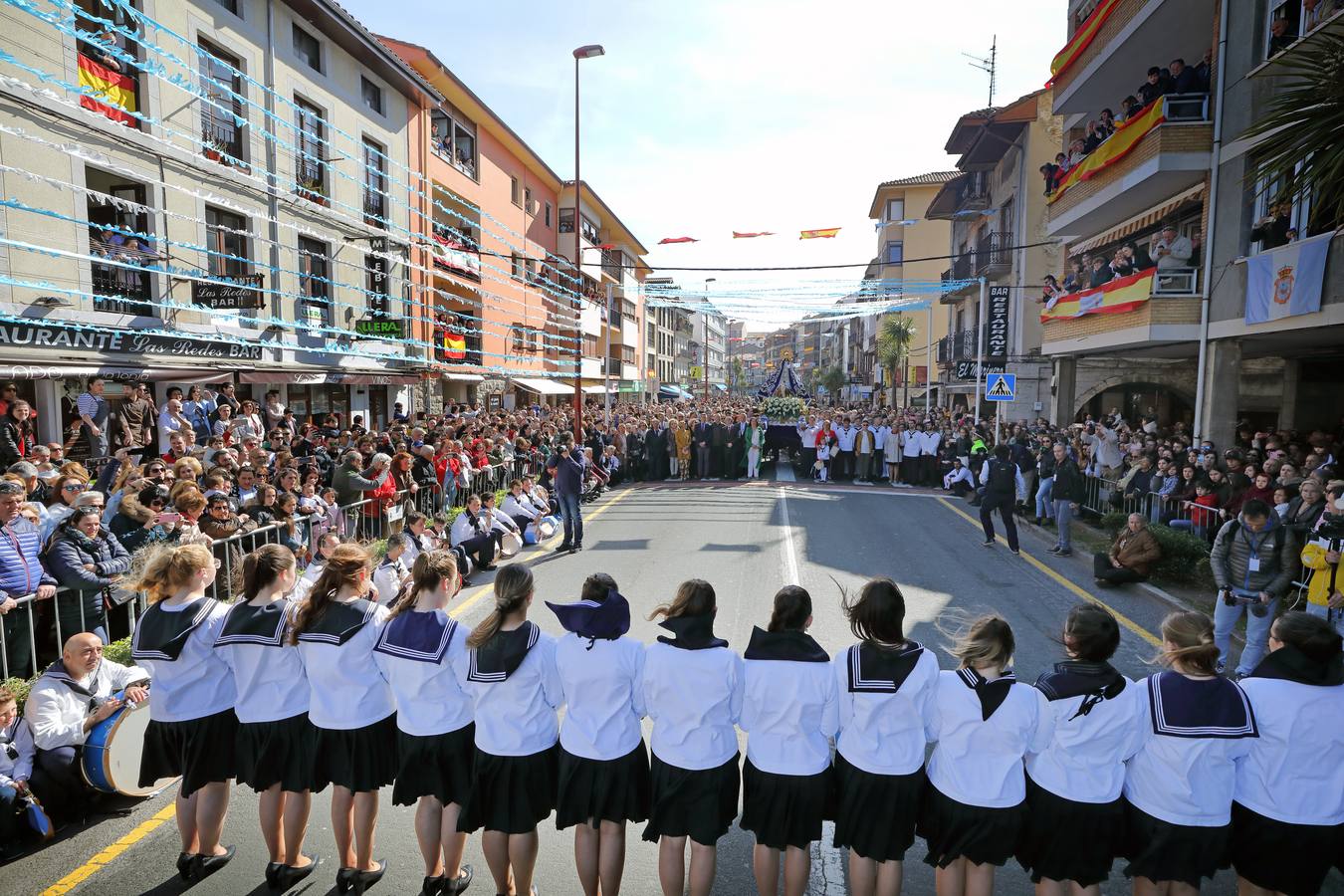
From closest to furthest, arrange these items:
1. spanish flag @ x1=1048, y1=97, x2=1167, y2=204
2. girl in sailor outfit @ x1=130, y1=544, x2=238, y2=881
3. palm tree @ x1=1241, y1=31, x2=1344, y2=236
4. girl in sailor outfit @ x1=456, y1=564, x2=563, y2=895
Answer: girl in sailor outfit @ x1=456, y1=564, x2=563, y2=895
girl in sailor outfit @ x1=130, y1=544, x2=238, y2=881
palm tree @ x1=1241, y1=31, x2=1344, y2=236
spanish flag @ x1=1048, y1=97, x2=1167, y2=204

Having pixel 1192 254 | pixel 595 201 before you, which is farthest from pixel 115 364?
pixel 595 201

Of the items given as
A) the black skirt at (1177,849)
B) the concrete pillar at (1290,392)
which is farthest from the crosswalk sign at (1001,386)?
the black skirt at (1177,849)

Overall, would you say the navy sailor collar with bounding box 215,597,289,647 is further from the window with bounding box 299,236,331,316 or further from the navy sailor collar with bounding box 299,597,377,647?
the window with bounding box 299,236,331,316

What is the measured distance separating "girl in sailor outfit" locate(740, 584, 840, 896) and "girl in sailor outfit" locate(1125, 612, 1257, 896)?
51.2 inches

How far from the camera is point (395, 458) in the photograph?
1115 centimetres

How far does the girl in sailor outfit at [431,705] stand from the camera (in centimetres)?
353

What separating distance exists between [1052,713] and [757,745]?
1.24 metres

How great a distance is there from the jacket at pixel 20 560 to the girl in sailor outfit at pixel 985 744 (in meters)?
5.97

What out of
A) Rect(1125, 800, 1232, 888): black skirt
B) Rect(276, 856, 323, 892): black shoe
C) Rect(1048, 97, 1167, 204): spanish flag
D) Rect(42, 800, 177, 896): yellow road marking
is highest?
Rect(1048, 97, 1167, 204): spanish flag

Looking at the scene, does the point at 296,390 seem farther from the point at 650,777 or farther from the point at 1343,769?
the point at 1343,769

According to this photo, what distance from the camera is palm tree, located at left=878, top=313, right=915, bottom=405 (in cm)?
4938

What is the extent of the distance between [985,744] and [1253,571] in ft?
16.6

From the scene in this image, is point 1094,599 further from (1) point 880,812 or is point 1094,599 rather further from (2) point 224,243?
(2) point 224,243

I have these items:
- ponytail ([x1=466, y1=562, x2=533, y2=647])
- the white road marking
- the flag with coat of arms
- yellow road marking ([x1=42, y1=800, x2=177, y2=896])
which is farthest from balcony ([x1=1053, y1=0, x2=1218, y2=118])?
yellow road marking ([x1=42, y1=800, x2=177, y2=896])
